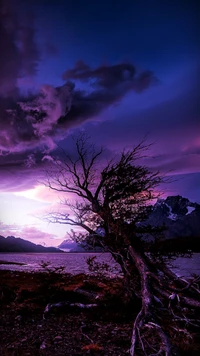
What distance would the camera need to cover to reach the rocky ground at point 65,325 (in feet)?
25.0

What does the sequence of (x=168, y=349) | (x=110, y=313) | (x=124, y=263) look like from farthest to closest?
(x=124, y=263)
(x=110, y=313)
(x=168, y=349)

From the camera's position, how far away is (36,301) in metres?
13.2

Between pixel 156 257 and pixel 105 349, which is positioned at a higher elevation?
pixel 156 257

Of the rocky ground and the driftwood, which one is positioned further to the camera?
the driftwood

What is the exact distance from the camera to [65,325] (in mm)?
9906

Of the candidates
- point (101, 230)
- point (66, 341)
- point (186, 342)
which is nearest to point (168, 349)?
point (186, 342)

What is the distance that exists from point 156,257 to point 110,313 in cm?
362

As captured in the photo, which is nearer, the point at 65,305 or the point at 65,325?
the point at 65,325

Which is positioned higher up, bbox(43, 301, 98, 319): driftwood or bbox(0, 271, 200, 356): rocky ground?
bbox(43, 301, 98, 319): driftwood

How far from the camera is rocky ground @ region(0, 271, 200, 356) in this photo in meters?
7.63

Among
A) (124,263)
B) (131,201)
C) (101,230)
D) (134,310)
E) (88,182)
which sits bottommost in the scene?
(134,310)

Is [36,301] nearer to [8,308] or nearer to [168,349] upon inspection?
[8,308]

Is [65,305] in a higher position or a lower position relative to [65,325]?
higher

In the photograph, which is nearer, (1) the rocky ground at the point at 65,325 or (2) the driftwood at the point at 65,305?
(1) the rocky ground at the point at 65,325
